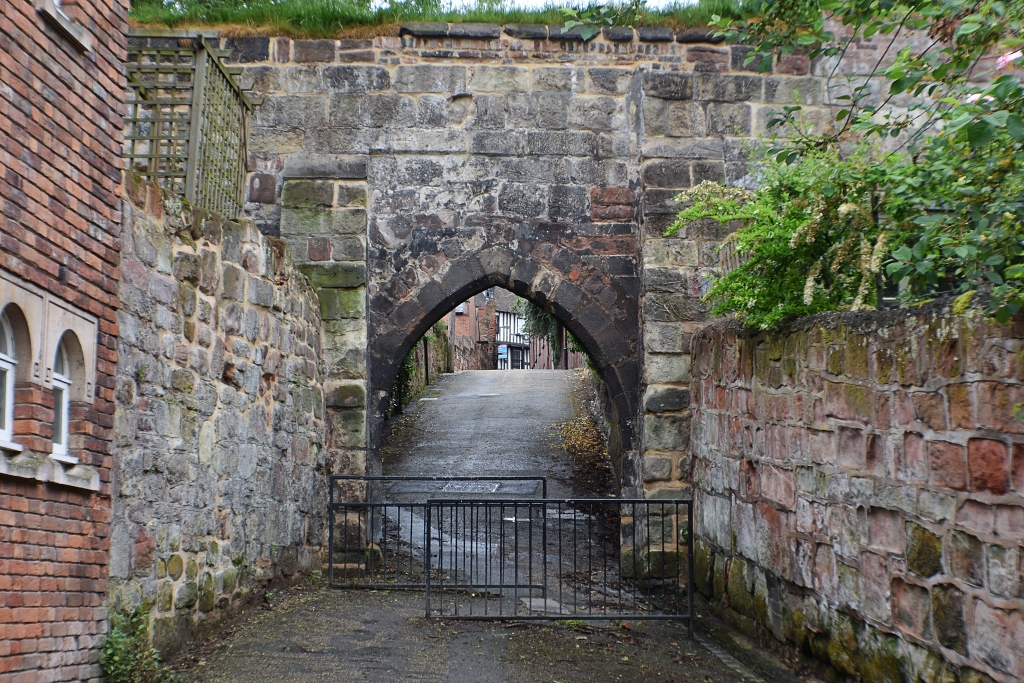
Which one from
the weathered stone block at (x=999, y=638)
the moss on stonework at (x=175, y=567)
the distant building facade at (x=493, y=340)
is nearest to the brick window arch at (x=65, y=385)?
the moss on stonework at (x=175, y=567)

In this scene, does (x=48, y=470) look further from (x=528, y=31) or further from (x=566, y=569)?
(x=528, y=31)

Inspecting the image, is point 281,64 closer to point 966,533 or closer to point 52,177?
point 52,177

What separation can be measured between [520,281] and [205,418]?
3789mm

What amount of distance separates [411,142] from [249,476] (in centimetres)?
374

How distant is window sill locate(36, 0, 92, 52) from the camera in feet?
14.1

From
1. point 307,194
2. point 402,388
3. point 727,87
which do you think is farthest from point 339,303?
point 402,388

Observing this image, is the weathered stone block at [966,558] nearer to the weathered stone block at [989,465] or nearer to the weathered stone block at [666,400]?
the weathered stone block at [989,465]

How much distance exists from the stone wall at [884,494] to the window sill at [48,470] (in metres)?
3.82

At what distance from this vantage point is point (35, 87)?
14.0ft

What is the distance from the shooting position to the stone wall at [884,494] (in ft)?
12.7

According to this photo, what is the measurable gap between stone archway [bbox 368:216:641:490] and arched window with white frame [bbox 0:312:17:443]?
194 inches

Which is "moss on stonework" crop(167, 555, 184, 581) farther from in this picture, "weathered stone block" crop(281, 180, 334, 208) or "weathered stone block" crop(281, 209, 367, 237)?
"weathered stone block" crop(281, 180, 334, 208)

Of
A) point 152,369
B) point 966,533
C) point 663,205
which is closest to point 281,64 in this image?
point 663,205

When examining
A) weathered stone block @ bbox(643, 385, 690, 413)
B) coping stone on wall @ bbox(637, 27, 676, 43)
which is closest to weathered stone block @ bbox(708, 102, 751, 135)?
coping stone on wall @ bbox(637, 27, 676, 43)
